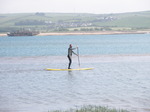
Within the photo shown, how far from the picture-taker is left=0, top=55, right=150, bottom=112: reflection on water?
18.8m

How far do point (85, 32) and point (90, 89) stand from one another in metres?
171

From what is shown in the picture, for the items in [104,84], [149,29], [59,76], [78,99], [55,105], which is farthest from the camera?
[149,29]

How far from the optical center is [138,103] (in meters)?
18.8

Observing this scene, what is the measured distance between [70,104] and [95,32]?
173 metres

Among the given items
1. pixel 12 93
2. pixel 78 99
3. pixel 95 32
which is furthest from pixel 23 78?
pixel 95 32

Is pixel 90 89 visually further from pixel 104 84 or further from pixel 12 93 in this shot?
pixel 12 93

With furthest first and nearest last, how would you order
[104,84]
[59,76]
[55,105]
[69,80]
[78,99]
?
[59,76] < [69,80] < [104,84] < [78,99] < [55,105]

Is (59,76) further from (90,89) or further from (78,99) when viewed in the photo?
(78,99)

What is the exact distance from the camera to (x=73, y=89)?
23.1 m

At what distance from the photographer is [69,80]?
89.1 feet

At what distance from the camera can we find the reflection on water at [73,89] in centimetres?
1878

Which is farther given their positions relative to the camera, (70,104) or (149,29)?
(149,29)

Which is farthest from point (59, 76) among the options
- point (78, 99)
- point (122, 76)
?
point (78, 99)

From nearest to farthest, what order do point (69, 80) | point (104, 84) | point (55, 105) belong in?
point (55, 105) < point (104, 84) < point (69, 80)
